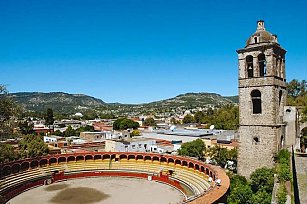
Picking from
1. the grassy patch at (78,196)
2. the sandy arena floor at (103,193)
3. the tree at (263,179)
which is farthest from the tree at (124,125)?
the tree at (263,179)

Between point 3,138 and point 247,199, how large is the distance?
1771cm

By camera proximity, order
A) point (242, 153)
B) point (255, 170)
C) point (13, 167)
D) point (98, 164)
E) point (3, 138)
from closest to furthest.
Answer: point (3, 138), point (255, 170), point (242, 153), point (13, 167), point (98, 164)

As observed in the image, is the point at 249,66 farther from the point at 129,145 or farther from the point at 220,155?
the point at 129,145

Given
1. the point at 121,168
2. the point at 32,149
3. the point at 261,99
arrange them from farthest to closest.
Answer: the point at 32,149, the point at 121,168, the point at 261,99

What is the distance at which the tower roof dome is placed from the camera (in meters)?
29.6

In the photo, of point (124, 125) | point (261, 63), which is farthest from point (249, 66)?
point (124, 125)

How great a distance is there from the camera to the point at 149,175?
39.6 metres

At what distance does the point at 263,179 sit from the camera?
1057 inches

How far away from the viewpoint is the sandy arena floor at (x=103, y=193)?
98.3 ft

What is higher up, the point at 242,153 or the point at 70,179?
the point at 242,153

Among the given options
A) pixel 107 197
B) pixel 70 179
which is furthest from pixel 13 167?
pixel 107 197

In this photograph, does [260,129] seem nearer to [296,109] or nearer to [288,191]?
[296,109]

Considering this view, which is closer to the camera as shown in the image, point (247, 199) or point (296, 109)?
point (247, 199)

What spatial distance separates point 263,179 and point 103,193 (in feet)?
52.7
